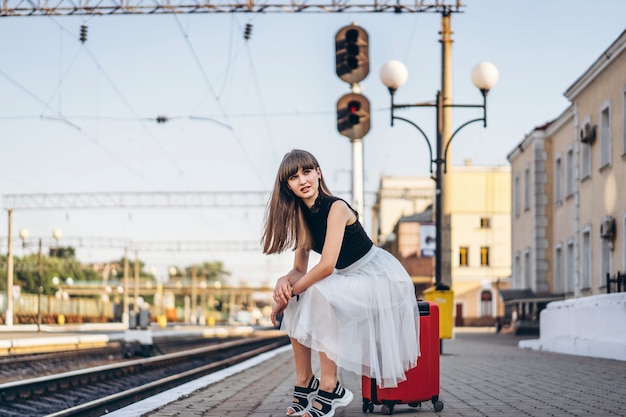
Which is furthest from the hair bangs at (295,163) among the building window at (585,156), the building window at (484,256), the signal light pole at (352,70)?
the building window at (484,256)

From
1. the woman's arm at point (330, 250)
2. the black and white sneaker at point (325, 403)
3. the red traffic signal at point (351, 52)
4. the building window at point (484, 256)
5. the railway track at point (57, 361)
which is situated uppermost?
the red traffic signal at point (351, 52)

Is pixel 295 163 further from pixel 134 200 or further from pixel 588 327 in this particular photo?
pixel 134 200

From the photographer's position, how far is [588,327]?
17578 mm

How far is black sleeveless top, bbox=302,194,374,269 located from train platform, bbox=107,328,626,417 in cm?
97

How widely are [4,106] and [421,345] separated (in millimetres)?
25304

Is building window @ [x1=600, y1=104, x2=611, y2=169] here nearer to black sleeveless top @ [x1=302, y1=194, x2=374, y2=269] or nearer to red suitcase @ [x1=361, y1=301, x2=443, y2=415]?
red suitcase @ [x1=361, y1=301, x2=443, y2=415]

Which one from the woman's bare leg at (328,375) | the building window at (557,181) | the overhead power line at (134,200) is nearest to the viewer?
Answer: the woman's bare leg at (328,375)

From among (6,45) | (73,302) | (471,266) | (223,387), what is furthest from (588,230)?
(73,302)

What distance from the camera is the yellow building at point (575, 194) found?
977 inches

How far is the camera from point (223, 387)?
969cm

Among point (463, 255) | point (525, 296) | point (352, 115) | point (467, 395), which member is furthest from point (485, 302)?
point (467, 395)

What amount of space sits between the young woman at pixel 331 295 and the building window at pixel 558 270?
29922 millimetres

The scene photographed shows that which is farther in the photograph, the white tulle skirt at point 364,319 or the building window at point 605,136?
the building window at point 605,136

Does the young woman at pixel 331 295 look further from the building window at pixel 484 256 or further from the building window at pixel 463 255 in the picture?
the building window at pixel 484 256
